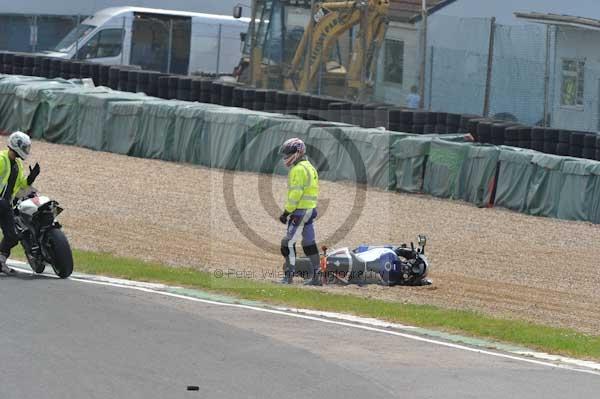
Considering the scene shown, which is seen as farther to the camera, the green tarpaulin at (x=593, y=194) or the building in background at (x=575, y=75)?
the building in background at (x=575, y=75)

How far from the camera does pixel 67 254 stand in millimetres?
14258

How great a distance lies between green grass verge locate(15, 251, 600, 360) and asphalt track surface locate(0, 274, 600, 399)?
101cm

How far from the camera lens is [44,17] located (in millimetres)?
45281

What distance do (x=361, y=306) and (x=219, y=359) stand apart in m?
3.66

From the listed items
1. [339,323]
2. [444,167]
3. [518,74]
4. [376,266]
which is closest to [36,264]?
[339,323]

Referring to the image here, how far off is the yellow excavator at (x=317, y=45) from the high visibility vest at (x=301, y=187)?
17.3 meters

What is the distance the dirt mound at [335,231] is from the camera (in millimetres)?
15875

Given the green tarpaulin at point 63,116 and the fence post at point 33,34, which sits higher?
the fence post at point 33,34

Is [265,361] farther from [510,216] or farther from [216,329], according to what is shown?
[510,216]

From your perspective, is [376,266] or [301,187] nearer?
[301,187]

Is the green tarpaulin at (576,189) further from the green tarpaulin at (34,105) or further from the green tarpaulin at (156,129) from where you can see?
the green tarpaulin at (34,105)

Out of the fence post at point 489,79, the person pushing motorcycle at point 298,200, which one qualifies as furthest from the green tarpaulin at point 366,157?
the person pushing motorcycle at point 298,200

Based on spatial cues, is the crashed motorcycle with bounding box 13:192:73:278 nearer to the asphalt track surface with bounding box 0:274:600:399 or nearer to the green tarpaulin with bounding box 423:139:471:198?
the asphalt track surface with bounding box 0:274:600:399

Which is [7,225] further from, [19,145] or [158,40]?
[158,40]
